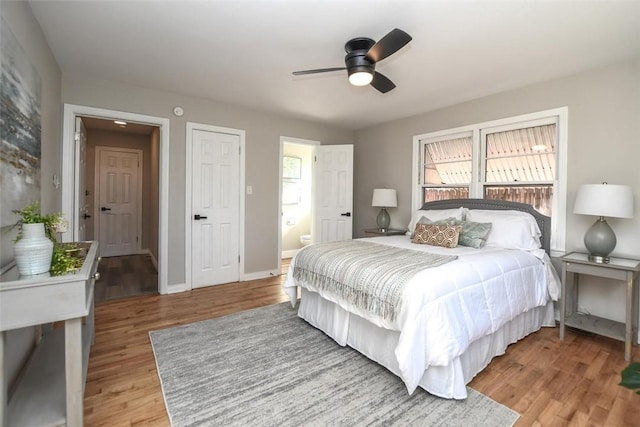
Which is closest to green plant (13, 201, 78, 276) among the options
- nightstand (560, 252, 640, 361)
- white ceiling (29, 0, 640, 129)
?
white ceiling (29, 0, 640, 129)

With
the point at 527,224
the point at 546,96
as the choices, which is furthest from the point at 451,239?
the point at 546,96

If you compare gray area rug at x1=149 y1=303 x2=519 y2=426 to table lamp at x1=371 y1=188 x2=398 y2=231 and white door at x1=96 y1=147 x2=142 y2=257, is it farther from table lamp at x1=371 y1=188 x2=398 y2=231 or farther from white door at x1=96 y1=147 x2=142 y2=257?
white door at x1=96 y1=147 x2=142 y2=257

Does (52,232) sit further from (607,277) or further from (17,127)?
(607,277)

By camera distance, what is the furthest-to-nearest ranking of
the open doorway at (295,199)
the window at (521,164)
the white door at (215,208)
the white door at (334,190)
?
the open doorway at (295,199) < the white door at (334,190) < the white door at (215,208) < the window at (521,164)

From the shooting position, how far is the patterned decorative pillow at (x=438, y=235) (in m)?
2.92

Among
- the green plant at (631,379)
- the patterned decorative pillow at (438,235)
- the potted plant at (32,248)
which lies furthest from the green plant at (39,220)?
the patterned decorative pillow at (438,235)

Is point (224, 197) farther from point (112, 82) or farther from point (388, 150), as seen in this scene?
point (388, 150)

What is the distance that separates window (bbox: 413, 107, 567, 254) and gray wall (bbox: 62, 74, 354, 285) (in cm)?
179

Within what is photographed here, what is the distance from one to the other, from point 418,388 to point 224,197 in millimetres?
3256

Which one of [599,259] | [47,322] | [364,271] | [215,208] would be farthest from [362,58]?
[215,208]

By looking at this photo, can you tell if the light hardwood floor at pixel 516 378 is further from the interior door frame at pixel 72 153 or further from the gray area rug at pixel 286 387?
the interior door frame at pixel 72 153

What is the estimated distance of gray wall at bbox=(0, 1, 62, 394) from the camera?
1.63 metres

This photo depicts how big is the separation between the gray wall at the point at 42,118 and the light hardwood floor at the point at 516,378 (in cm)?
46

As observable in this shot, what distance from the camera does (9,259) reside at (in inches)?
66.1
